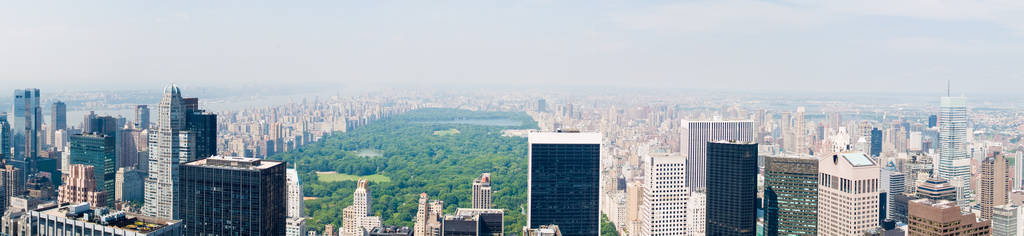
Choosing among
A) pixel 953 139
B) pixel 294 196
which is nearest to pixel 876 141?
pixel 953 139

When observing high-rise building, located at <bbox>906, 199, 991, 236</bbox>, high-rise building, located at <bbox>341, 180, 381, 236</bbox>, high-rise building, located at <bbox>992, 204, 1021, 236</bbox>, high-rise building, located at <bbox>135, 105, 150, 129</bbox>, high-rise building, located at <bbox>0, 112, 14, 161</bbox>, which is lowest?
high-rise building, located at <bbox>341, 180, 381, 236</bbox>

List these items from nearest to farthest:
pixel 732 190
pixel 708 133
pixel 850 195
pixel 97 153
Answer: pixel 850 195 < pixel 732 190 < pixel 97 153 < pixel 708 133

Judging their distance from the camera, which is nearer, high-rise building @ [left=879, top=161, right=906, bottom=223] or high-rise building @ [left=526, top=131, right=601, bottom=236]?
high-rise building @ [left=879, top=161, right=906, bottom=223]

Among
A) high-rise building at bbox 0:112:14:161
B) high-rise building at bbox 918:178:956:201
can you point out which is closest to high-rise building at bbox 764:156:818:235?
high-rise building at bbox 918:178:956:201

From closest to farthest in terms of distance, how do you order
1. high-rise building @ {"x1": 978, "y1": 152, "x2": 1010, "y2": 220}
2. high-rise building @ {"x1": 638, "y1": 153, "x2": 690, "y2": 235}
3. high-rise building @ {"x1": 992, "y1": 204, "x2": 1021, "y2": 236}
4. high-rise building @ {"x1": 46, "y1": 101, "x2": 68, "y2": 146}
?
high-rise building @ {"x1": 992, "y1": 204, "x2": 1021, "y2": 236}, high-rise building @ {"x1": 978, "y1": 152, "x2": 1010, "y2": 220}, high-rise building @ {"x1": 638, "y1": 153, "x2": 690, "y2": 235}, high-rise building @ {"x1": 46, "y1": 101, "x2": 68, "y2": 146}

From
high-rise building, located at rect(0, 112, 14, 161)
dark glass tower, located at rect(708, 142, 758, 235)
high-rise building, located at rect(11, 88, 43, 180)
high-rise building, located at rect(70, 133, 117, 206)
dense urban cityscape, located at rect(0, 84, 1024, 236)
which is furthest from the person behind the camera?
high-rise building, located at rect(0, 112, 14, 161)

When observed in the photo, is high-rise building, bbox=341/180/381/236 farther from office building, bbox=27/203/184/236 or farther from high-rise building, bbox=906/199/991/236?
high-rise building, bbox=906/199/991/236

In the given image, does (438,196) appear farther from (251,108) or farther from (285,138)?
(285,138)

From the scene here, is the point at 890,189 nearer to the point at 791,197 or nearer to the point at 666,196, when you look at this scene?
the point at 791,197
